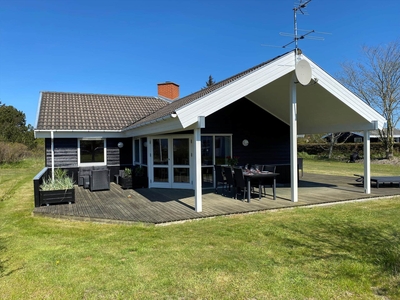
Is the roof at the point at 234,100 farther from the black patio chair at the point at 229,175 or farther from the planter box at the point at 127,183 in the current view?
the black patio chair at the point at 229,175

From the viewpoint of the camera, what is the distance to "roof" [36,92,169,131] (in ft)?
37.4

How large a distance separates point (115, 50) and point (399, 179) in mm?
14746

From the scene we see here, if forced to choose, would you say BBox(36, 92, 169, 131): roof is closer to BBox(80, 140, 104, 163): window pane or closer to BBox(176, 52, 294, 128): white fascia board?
BBox(80, 140, 104, 163): window pane

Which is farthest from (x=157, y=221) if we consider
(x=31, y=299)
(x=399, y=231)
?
(x=399, y=231)

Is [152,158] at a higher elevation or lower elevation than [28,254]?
higher

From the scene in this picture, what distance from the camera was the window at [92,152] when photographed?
11.6 metres

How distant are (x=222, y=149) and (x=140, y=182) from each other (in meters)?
3.25

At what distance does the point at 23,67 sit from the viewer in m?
15.2

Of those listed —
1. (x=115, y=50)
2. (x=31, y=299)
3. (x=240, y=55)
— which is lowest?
(x=31, y=299)

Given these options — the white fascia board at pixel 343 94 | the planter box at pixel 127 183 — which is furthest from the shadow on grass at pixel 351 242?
the planter box at pixel 127 183

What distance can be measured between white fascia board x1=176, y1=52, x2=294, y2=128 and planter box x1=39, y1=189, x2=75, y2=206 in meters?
3.84

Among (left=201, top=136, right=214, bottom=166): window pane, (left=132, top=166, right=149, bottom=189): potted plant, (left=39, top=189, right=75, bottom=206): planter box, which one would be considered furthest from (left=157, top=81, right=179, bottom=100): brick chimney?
(left=39, top=189, right=75, bottom=206): planter box

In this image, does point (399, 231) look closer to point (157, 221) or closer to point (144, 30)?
point (157, 221)

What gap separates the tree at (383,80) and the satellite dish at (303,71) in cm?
1939
